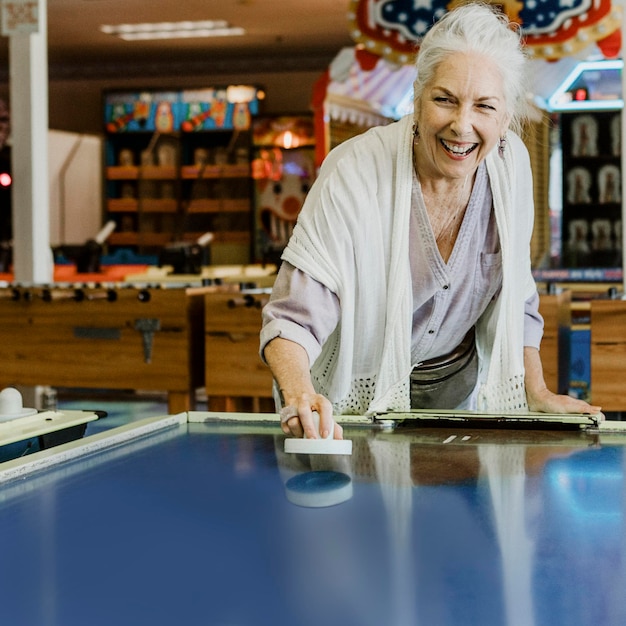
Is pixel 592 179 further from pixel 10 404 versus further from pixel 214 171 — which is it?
pixel 10 404

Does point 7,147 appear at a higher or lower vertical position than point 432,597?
higher

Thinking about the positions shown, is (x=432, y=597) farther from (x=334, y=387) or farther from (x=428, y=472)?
(x=334, y=387)

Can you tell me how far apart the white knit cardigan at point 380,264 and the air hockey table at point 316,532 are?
349mm

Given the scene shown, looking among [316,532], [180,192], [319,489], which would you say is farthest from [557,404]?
[180,192]

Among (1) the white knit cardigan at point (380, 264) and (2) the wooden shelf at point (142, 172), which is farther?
(2) the wooden shelf at point (142, 172)

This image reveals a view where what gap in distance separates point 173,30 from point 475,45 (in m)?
8.47

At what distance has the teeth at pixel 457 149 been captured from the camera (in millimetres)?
1773

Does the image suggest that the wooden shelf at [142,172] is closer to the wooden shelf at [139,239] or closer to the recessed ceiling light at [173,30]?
the wooden shelf at [139,239]

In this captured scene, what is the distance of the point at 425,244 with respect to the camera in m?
1.93

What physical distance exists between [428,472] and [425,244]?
2.24 feet

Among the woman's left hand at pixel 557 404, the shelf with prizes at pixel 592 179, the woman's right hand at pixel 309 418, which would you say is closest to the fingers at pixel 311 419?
the woman's right hand at pixel 309 418

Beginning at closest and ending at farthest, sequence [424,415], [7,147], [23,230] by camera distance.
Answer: [424,415] → [23,230] → [7,147]

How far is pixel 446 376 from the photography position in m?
2.15

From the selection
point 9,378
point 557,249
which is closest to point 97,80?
point 557,249
